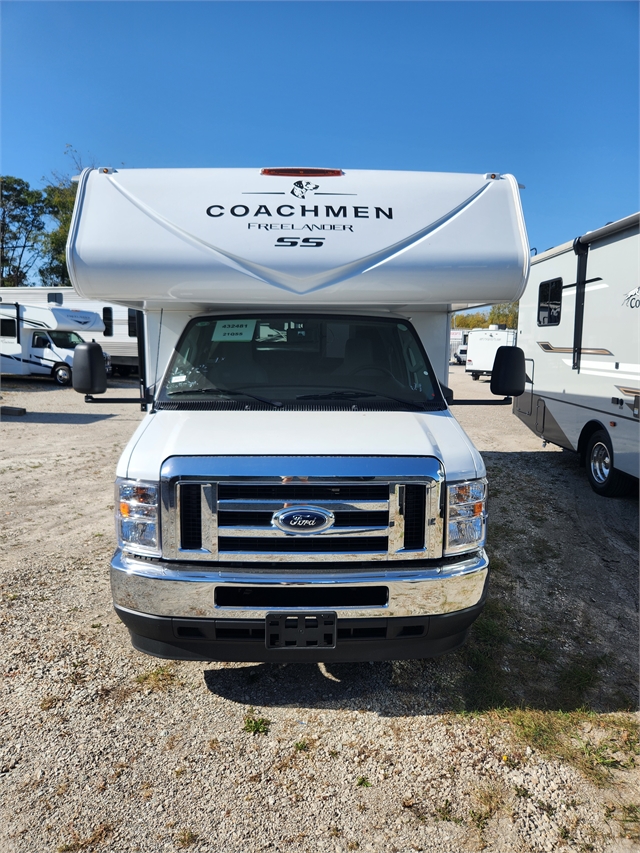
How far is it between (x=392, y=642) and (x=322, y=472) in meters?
1.00

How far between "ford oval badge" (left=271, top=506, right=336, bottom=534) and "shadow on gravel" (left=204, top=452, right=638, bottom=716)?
1171 mm

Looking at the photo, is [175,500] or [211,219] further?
[211,219]

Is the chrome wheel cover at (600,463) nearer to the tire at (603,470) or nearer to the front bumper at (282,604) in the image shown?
the tire at (603,470)

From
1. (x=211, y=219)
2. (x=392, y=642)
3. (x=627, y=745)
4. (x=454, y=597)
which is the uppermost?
(x=211, y=219)

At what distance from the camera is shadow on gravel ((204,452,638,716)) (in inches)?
140

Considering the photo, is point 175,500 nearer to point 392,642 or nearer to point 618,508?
point 392,642

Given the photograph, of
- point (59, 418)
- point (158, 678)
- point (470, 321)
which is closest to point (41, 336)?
point (59, 418)

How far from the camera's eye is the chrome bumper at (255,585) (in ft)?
10.2

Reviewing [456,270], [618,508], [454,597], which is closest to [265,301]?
[456,270]

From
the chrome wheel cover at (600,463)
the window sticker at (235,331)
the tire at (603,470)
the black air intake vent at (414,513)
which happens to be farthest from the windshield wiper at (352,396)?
the chrome wheel cover at (600,463)

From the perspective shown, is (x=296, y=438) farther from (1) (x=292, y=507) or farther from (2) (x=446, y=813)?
(2) (x=446, y=813)

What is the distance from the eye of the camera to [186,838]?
2.58 metres

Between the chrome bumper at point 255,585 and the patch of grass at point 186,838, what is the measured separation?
0.93 metres

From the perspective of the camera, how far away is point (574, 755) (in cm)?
310
